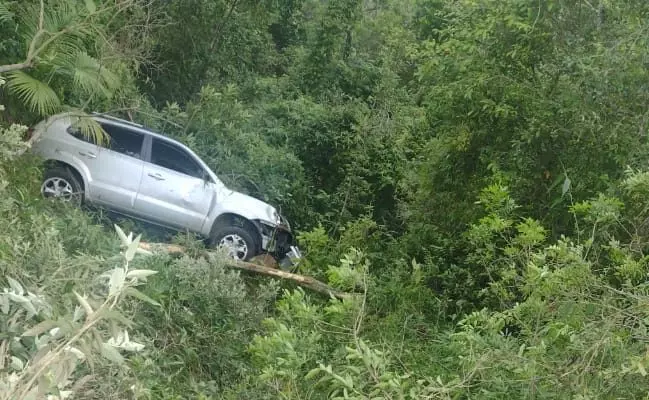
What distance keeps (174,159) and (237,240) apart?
1.46m

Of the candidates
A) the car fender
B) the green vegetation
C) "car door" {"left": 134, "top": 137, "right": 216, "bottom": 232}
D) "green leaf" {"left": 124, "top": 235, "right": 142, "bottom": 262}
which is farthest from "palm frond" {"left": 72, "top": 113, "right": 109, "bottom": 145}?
"green leaf" {"left": 124, "top": 235, "right": 142, "bottom": 262}

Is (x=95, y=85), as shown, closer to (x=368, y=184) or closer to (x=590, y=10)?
(x=368, y=184)

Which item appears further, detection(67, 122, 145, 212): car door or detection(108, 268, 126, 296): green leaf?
detection(67, 122, 145, 212): car door

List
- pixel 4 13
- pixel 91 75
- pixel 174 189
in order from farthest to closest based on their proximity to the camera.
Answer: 1. pixel 174 189
2. pixel 91 75
3. pixel 4 13

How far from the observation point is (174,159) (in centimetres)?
874

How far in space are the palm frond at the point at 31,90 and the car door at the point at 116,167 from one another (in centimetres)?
103

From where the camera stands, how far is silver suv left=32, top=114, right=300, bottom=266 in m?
8.34

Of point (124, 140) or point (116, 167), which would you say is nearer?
point (116, 167)

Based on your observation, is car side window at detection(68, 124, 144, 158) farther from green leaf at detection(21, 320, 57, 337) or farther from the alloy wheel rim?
green leaf at detection(21, 320, 57, 337)

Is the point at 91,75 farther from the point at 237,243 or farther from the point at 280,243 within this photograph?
the point at 280,243

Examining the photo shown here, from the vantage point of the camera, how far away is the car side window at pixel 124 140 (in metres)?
8.48

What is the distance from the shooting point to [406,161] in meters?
10.8

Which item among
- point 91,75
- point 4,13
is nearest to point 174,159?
point 91,75

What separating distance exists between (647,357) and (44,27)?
21.8 ft
